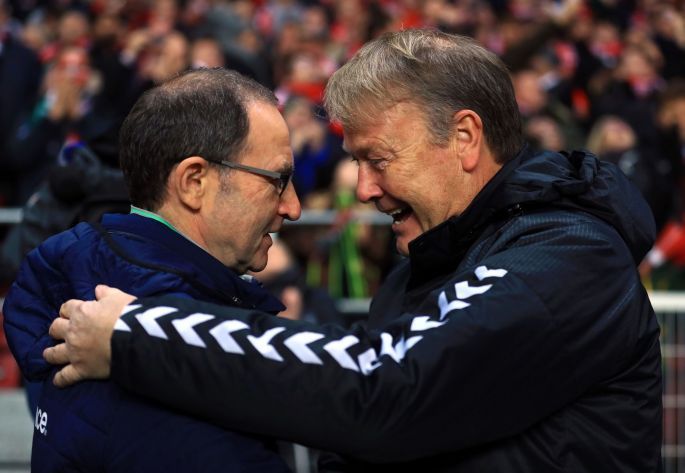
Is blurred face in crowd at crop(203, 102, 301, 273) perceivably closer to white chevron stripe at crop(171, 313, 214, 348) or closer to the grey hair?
the grey hair

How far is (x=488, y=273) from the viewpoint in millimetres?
2484

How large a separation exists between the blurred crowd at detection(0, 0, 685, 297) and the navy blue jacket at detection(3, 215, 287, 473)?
5.66 feet

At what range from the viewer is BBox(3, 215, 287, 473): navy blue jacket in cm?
234

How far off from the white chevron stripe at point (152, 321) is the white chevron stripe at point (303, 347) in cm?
25

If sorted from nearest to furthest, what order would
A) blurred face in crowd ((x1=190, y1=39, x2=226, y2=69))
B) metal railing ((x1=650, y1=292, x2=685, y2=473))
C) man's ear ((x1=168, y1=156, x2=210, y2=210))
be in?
man's ear ((x1=168, y1=156, x2=210, y2=210)) → metal railing ((x1=650, y1=292, x2=685, y2=473)) → blurred face in crowd ((x1=190, y1=39, x2=226, y2=69))

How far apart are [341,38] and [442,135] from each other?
10489mm

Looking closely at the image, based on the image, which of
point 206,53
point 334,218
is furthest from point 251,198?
point 206,53

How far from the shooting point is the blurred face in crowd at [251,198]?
2.63 metres

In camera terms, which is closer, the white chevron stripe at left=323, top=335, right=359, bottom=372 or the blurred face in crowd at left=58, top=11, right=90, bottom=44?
Result: the white chevron stripe at left=323, top=335, right=359, bottom=372

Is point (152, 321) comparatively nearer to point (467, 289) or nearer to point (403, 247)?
point (467, 289)

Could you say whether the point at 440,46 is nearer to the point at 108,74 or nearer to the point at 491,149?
the point at 491,149

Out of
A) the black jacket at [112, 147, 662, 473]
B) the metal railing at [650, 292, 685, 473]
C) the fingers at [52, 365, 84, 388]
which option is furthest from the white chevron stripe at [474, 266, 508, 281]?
the metal railing at [650, 292, 685, 473]

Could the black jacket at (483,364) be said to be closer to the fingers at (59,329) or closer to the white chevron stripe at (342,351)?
the white chevron stripe at (342,351)

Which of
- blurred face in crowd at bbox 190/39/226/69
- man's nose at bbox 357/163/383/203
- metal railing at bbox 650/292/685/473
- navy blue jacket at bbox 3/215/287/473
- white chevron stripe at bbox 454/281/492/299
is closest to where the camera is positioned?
navy blue jacket at bbox 3/215/287/473
